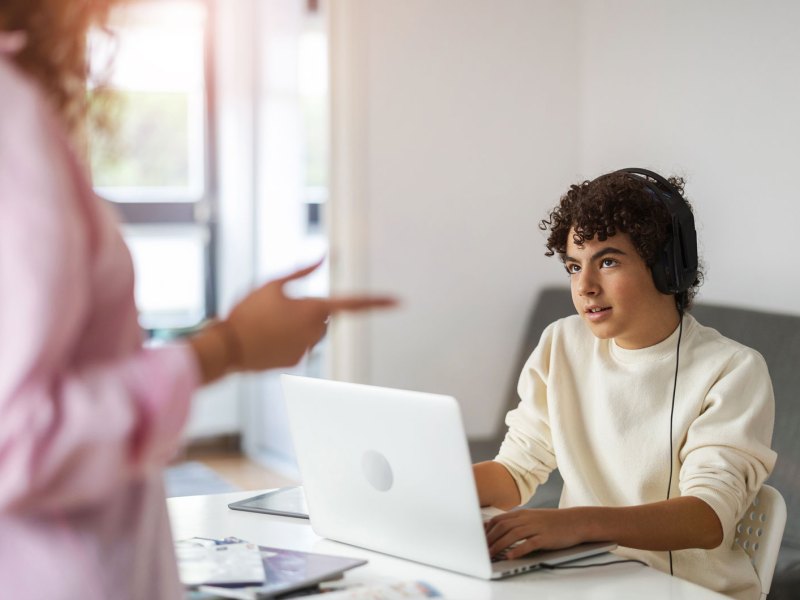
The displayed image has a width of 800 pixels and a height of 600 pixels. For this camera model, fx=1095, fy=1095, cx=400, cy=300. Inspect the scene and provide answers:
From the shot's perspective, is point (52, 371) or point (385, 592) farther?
point (385, 592)

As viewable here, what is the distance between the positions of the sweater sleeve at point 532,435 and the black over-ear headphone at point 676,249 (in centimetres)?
24

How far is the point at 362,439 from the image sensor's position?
4.53 ft

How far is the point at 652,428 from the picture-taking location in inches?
66.4

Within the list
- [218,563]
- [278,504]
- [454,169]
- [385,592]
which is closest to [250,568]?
[218,563]

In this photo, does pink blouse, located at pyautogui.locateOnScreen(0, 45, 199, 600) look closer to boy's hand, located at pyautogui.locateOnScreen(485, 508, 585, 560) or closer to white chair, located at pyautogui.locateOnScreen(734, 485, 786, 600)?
boy's hand, located at pyautogui.locateOnScreen(485, 508, 585, 560)

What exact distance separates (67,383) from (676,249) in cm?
120

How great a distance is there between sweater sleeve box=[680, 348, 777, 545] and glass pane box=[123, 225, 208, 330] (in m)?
3.36

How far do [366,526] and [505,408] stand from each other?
206 cm

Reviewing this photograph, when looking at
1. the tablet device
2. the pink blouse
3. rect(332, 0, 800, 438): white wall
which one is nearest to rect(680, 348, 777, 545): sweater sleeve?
the tablet device

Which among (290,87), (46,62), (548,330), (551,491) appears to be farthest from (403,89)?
(46,62)

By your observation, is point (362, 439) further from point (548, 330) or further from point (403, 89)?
point (403, 89)

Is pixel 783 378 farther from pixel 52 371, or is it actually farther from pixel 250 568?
pixel 52 371

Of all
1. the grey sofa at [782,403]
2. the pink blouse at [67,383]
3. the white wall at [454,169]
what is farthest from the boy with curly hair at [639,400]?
the white wall at [454,169]

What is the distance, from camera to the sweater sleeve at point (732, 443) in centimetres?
149
